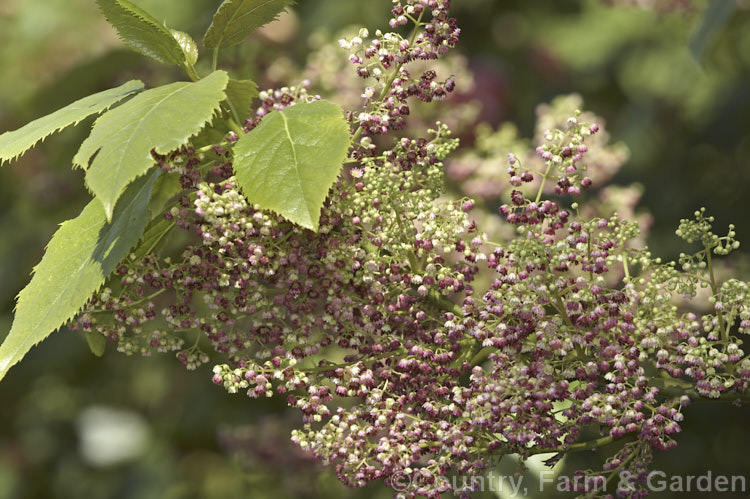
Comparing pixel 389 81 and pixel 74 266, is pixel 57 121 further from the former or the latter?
pixel 389 81

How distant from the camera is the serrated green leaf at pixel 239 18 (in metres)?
1.38

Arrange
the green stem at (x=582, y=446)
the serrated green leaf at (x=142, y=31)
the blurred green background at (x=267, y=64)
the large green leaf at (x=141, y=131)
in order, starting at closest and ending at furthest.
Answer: the large green leaf at (x=141, y=131)
the green stem at (x=582, y=446)
the serrated green leaf at (x=142, y=31)
the blurred green background at (x=267, y=64)

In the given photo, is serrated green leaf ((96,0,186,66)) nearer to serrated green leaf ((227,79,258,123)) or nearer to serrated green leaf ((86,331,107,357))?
serrated green leaf ((227,79,258,123))

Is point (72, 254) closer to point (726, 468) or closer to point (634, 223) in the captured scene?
point (634, 223)

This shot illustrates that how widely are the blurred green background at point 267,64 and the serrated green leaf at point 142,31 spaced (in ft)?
5.13

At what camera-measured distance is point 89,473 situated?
405 cm

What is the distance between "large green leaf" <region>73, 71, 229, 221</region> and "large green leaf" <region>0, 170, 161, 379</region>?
0.11 meters

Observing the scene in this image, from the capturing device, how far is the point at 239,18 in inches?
55.4

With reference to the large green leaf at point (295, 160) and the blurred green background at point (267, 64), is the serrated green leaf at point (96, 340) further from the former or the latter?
the blurred green background at point (267, 64)

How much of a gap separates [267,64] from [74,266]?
5.78 feet

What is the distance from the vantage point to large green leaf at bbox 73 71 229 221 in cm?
111

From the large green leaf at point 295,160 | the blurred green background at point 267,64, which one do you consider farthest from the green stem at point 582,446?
the blurred green background at point 267,64

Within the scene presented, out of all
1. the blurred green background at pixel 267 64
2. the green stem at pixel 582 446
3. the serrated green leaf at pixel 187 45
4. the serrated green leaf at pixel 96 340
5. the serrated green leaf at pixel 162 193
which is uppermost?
the serrated green leaf at pixel 187 45

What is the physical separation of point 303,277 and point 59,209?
2462 millimetres
